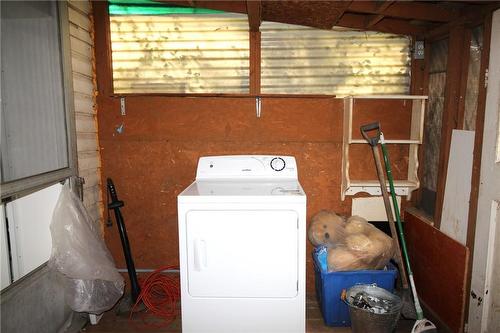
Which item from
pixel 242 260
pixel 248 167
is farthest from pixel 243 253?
pixel 248 167

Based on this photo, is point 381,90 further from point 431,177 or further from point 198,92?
point 198,92

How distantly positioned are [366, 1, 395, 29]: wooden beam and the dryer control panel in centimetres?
111

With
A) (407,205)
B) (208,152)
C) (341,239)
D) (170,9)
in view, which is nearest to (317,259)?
(341,239)

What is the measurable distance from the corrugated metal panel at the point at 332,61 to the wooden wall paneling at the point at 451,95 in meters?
0.52

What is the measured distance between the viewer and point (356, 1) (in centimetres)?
223

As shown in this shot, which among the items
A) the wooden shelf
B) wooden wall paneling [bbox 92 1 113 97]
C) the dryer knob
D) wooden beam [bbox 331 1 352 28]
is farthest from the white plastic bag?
wooden beam [bbox 331 1 352 28]

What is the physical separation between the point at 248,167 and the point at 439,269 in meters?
1.46

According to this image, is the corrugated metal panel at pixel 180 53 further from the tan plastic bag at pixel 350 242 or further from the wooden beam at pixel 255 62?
the tan plastic bag at pixel 350 242

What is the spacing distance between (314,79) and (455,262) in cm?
160

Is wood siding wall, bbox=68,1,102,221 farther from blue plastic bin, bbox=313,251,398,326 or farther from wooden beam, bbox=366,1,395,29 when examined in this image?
wooden beam, bbox=366,1,395,29

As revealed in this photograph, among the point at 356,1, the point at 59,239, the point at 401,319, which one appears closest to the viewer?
the point at 59,239

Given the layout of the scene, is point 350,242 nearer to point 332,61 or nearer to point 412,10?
point 332,61

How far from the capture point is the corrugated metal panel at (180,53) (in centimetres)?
268

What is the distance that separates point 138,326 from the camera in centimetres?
247
